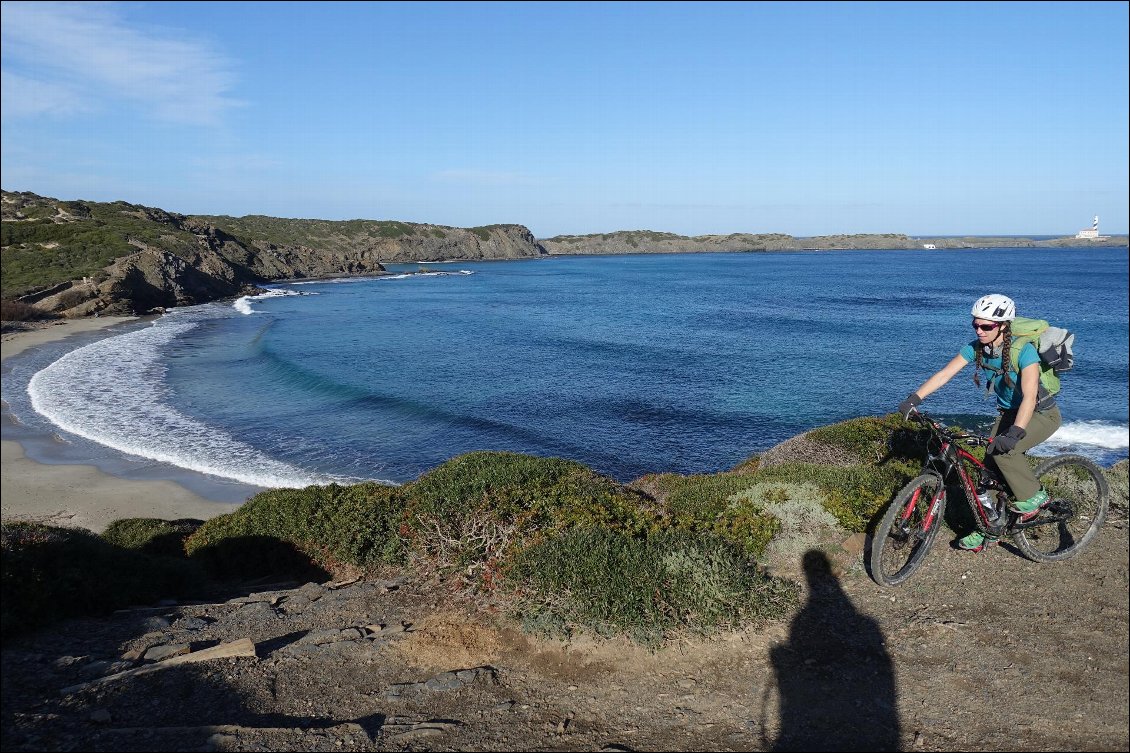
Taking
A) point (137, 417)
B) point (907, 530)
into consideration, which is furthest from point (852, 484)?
point (137, 417)

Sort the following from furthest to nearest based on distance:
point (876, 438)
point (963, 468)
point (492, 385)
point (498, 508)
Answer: point (492, 385), point (876, 438), point (498, 508), point (963, 468)

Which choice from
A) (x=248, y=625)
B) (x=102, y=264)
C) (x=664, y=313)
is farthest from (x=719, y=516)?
(x=102, y=264)

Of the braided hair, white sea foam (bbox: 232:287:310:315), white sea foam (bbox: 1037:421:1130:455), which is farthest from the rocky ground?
white sea foam (bbox: 232:287:310:315)

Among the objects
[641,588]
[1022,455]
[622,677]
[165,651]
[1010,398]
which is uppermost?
[1010,398]

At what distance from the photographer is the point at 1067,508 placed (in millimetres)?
6738

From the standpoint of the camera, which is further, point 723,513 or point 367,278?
→ point 367,278

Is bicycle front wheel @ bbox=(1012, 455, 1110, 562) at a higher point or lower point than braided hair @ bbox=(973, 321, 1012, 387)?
lower

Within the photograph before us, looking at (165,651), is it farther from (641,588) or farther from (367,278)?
(367,278)

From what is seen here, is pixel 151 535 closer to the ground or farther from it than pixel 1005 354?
closer to the ground

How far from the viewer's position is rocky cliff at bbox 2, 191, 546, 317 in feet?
167

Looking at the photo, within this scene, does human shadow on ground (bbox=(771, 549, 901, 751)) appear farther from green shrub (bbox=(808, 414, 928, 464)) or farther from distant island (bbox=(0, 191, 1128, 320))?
distant island (bbox=(0, 191, 1128, 320))

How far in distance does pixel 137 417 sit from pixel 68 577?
2071cm

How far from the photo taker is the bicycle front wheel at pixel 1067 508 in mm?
6855

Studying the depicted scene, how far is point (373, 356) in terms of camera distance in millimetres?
38219
